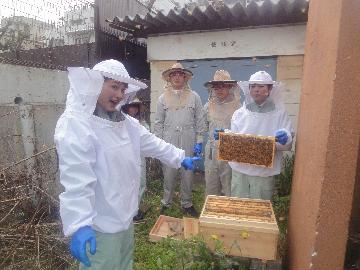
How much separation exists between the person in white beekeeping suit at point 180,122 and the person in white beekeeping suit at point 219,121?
29 cm

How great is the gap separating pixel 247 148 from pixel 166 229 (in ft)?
5.80

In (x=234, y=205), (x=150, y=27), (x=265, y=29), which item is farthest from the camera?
(x=150, y=27)

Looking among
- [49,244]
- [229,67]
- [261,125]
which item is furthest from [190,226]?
[229,67]

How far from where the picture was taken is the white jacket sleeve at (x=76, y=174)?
2156 millimetres

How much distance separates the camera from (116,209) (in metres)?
2.46

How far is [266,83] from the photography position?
3.86 metres

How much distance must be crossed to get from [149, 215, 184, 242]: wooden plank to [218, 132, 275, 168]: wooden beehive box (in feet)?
4.28

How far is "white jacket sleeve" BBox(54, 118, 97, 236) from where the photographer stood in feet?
7.07

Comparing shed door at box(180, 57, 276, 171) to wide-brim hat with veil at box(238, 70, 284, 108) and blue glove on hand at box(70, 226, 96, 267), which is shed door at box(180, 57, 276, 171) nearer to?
wide-brim hat with veil at box(238, 70, 284, 108)

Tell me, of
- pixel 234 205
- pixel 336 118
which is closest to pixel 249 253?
pixel 234 205

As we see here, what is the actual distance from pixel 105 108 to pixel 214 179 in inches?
112

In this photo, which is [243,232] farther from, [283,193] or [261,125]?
[283,193]

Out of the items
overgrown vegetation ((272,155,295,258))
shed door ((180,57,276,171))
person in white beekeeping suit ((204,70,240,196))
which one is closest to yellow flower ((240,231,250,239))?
overgrown vegetation ((272,155,295,258))

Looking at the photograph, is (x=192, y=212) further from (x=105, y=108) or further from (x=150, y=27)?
(x=150, y=27)
